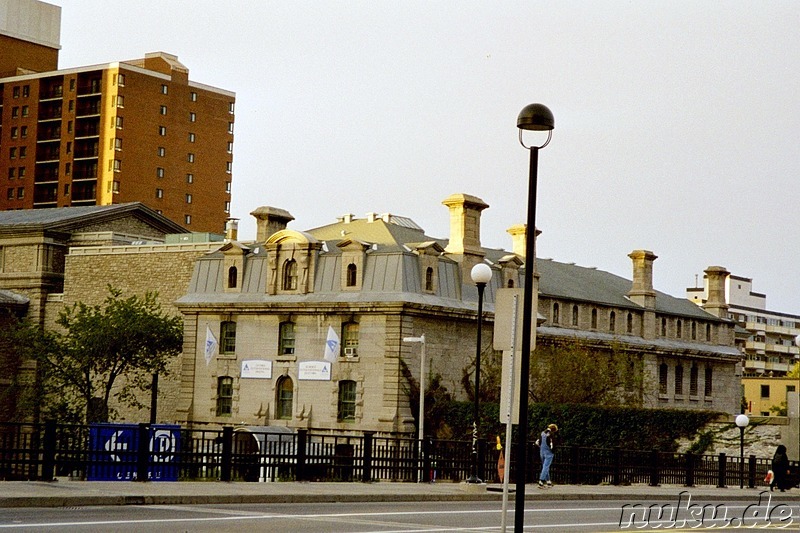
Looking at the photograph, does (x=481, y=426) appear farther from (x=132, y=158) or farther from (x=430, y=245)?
(x=132, y=158)

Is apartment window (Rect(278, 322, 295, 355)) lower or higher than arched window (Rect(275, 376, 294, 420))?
higher

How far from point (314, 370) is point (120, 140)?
54.7 metres

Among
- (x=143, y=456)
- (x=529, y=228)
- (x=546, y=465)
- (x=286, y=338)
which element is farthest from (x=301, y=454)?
(x=286, y=338)

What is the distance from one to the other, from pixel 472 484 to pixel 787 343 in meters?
150

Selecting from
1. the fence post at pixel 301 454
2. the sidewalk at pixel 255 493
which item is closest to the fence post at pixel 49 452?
the sidewalk at pixel 255 493

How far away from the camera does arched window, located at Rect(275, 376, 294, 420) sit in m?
59.6

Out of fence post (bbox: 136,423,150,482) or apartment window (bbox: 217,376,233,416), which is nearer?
fence post (bbox: 136,423,150,482)

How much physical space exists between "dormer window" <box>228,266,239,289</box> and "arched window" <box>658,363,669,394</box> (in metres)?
29.7

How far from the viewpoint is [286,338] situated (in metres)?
60.4

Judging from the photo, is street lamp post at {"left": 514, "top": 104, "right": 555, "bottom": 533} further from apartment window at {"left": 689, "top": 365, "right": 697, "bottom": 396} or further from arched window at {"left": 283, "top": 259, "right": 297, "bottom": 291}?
apartment window at {"left": 689, "top": 365, "right": 697, "bottom": 396}

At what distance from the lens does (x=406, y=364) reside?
187 feet

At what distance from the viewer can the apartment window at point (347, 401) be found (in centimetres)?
5778

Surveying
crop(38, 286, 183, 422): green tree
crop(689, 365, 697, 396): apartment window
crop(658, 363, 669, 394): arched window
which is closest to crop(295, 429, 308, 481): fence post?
crop(38, 286, 183, 422): green tree

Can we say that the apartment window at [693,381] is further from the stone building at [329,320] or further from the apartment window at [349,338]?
the apartment window at [349,338]
